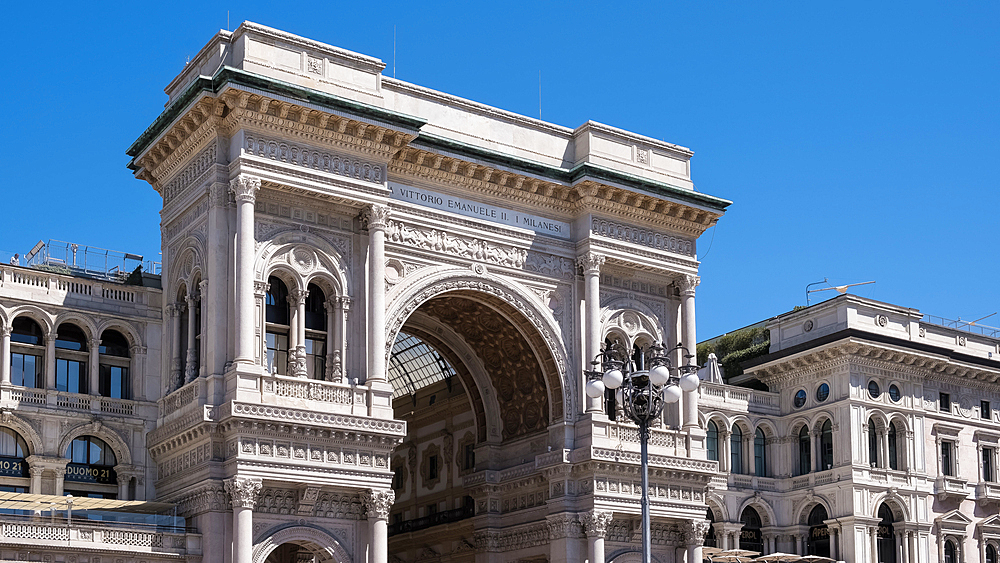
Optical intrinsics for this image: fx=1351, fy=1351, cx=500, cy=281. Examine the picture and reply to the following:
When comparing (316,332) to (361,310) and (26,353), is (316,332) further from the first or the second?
(26,353)

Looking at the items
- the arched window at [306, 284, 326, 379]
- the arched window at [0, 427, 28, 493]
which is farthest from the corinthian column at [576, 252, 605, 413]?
the arched window at [0, 427, 28, 493]

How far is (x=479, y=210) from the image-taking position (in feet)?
143

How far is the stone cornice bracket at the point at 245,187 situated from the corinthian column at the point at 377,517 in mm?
8838

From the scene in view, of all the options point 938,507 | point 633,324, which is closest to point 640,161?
point 633,324

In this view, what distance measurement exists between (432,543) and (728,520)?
518 inches

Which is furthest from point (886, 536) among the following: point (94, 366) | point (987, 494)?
point (94, 366)

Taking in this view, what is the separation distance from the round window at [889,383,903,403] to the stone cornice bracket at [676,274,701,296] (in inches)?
640

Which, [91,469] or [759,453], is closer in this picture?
[91,469]

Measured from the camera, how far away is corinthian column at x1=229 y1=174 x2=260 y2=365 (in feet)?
121

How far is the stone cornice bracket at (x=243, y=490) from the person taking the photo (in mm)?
35406

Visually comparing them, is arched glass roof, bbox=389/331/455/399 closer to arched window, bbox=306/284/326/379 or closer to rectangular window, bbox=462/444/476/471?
rectangular window, bbox=462/444/476/471

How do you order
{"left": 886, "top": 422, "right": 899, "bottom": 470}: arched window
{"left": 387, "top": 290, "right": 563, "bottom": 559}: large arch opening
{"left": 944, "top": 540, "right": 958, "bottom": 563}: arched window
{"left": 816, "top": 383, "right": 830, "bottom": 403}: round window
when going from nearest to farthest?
{"left": 387, "top": 290, "right": 563, "bottom": 559}: large arch opening, {"left": 816, "top": 383, "right": 830, "bottom": 403}: round window, {"left": 886, "top": 422, "right": 899, "bottom": 470}: arched window, {"left": 944, "top": 540, "right": 958, "bottom": 563}: arched window

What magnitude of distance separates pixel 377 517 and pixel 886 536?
2878 centimetres

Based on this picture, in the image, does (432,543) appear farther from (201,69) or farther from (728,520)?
(201,69)
